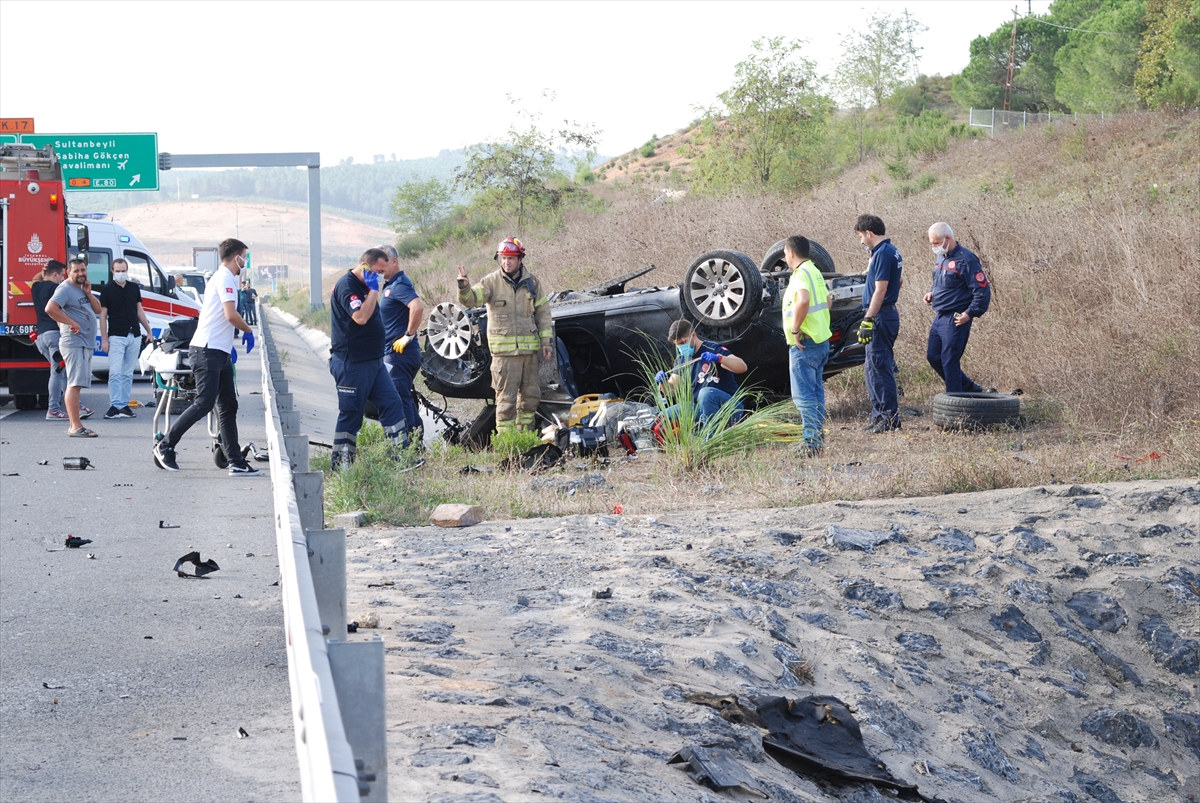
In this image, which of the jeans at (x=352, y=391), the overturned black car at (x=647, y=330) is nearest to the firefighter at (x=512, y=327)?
the overturned black car at (x=647, y=330)

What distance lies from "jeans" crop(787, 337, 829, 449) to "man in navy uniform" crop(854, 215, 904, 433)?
1.95 ft

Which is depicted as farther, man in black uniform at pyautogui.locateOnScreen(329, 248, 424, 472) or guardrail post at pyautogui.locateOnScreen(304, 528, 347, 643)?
man in black uniform at pyautogui.locateOnScreen(329, 248, 424, 472)

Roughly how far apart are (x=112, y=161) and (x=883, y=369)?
29.4 metres

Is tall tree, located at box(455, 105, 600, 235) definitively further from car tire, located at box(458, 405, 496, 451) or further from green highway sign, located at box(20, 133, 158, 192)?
car tire, located at box(458, 405, 496, 451)

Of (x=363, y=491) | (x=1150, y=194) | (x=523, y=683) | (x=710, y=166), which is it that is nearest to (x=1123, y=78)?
(x=710, y=166)

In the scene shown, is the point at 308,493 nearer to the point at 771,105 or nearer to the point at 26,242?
the point at 26,242

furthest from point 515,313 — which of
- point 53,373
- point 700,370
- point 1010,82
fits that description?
point 1010,82

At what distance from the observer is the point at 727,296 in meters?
10.8

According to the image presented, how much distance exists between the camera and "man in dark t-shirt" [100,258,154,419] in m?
14.0

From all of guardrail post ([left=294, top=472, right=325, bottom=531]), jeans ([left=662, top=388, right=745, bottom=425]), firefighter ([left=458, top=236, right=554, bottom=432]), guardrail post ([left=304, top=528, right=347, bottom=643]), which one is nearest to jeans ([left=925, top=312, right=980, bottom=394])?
jeans ([left=662, top=388, right=745, bottom=425])

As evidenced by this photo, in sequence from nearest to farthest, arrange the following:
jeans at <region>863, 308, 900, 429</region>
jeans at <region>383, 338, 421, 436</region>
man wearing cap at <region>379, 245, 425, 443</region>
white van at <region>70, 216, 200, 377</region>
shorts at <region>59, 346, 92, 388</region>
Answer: jeans at <region>863, 308, 900, 429</region>
man wearing cap at <region>379, 245, 425, 443</region>
jeans at <region>383, 338, 421, 436</region>
shorts at <region>59, 346, 92, 388</region>
white van at <region>70, 216, 200, 377</region>

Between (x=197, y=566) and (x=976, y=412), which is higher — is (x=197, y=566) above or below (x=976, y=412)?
below

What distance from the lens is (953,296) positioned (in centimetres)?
1062

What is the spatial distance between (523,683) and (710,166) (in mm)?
30169
